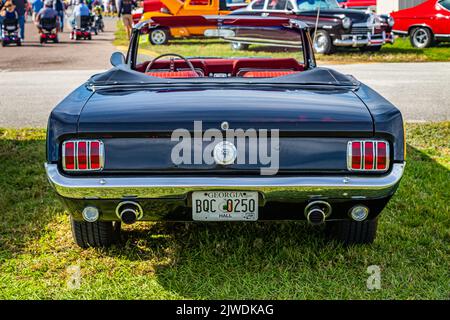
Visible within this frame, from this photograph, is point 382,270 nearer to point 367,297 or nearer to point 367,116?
point 367,297

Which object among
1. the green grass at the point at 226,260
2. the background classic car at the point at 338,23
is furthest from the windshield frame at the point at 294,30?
the background classic car at the point at 338,23

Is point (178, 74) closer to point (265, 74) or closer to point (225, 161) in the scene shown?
point (265, 74)

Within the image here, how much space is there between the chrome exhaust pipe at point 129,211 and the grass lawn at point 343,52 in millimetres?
12169

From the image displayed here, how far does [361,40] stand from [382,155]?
13.7m

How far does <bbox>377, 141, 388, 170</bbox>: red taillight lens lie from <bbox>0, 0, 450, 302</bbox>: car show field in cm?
1

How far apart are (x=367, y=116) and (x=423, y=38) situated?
16049mm

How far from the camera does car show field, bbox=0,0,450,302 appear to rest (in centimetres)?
326

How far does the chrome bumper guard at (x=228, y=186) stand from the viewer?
3.23 meters

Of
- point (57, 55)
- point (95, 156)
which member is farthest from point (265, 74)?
point (57, 55)

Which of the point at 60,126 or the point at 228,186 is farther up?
the point at 60,126

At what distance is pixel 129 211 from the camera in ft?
10.8

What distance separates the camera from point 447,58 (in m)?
16.0

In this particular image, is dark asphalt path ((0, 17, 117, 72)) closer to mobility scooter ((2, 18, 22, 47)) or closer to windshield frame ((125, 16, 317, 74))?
mobility scooter ((2, 18, 22, 47))
